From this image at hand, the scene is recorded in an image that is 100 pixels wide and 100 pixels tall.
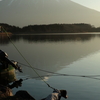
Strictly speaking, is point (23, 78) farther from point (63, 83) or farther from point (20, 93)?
point (20, 93)

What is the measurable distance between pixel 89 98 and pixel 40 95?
2.53 metres

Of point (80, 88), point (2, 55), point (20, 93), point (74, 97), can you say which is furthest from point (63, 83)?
point (2, 55)

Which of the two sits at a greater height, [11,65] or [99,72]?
[11,65]

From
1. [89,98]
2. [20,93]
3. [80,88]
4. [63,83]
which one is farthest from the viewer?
[63,83]

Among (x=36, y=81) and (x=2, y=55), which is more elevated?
(x=2, y=55)

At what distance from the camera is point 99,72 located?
1548cm

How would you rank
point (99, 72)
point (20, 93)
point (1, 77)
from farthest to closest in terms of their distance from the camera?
point (99, 72)
point (1, 77)
point (20, 93)

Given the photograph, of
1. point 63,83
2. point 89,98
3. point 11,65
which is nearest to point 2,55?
point 11,65

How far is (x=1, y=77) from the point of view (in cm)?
1395

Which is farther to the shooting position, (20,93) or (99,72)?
(99,72)

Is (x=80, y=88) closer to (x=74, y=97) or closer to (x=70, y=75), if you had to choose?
(x=74, y=97)

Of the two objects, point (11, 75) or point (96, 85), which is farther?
point (11, 75)

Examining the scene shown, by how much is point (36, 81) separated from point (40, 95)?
2886 mm

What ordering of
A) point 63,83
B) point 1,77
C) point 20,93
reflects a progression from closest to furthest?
point 20,93, point 63,83, point 1,77
